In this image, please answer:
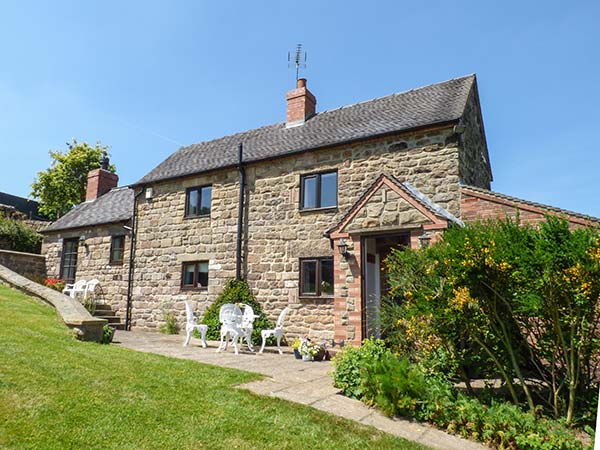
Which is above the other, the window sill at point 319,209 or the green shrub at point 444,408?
the window sill at point 319,209

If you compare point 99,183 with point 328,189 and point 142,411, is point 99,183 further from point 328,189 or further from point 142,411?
point 142,411

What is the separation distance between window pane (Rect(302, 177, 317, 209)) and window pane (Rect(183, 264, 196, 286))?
16.2 ft

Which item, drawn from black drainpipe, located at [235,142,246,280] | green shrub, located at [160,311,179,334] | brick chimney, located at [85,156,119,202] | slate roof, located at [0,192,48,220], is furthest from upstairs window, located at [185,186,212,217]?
slate roof, located at [0,192,48,220]

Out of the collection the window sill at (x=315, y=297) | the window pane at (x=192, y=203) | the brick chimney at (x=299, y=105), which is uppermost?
the brick chimney at (x=299, y=105)

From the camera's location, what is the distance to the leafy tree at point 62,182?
3059 centimetres

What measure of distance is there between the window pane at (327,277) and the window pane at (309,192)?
6.07 feet

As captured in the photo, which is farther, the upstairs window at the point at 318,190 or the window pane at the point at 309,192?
the window pane at the point at 309,192

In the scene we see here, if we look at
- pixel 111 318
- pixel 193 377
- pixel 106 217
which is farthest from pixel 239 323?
pixel 106 217

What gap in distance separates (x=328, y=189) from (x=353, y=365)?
679 centimetres

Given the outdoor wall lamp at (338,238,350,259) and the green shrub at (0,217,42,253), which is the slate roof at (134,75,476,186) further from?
the green shrub at (0,217,42,253)

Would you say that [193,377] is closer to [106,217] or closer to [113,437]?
[113,437]

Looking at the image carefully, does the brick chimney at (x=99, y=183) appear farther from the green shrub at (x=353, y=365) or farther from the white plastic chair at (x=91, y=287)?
the green shrub at (x=353, y=365)

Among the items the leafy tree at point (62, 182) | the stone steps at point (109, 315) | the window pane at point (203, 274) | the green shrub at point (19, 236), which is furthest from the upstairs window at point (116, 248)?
the leafy tree at point (62, 182)

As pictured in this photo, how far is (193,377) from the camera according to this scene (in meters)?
6.04
